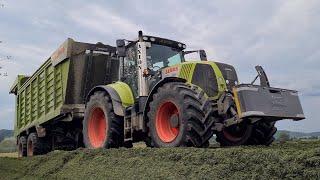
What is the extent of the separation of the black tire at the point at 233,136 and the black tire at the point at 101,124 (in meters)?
2.08

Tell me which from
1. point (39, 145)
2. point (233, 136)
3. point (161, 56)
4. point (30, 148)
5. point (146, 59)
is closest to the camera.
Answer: point (233, 136)

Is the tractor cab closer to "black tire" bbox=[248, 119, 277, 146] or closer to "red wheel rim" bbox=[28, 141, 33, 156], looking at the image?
"black tire" bbox=[248, 119, 277, 146]

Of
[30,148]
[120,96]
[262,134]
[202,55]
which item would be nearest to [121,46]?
[120,96]

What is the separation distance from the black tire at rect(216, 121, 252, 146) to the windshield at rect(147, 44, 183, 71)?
1.89 m

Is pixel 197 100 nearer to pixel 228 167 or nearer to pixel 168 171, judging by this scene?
pixel 168 171

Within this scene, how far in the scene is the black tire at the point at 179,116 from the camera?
6.35 m

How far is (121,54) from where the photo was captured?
28.9 ft

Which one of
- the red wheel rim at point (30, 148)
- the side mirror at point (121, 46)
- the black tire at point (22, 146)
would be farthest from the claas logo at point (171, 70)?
the black tire at point (22, 146)

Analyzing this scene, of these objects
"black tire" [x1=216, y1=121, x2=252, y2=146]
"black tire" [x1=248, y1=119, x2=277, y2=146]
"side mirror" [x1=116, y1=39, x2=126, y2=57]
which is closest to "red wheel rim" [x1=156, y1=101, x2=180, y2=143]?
"black tire" [x1=216, y1=121, x2=252, y2=146]

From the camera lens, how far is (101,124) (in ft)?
31.4

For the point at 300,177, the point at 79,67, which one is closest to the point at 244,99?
the point at 300,177

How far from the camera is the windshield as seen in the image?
856 centimetres

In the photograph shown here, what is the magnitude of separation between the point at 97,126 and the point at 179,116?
3.44 metres

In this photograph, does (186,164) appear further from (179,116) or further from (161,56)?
(161,56)
